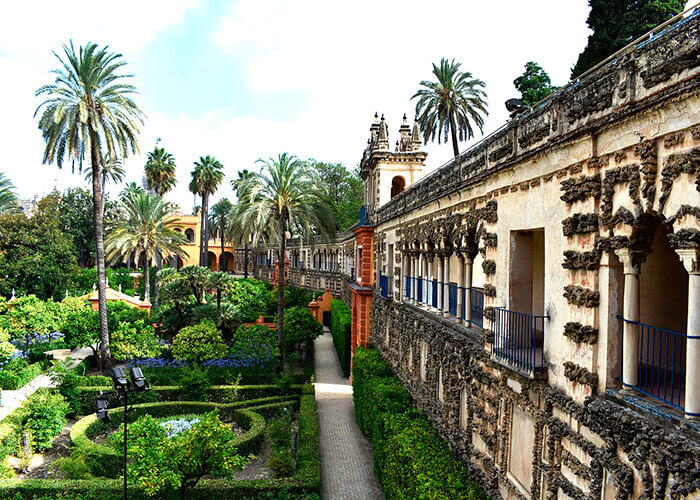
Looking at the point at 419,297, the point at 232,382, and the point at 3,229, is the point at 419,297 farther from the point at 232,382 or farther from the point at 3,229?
the point at 3,229

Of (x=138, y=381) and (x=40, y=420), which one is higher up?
(x=138, y=381)

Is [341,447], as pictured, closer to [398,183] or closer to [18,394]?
[398,183]

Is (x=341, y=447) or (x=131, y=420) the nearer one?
(x=341, y=447)

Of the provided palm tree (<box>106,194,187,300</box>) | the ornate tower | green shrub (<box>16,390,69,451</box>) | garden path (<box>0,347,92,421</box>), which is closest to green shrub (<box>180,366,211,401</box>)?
green shrub (<box>16,390,69,451</box>)

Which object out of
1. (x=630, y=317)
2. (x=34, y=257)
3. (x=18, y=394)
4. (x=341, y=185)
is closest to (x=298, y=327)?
(x=18, y=394)

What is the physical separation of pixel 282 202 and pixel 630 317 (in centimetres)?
2104

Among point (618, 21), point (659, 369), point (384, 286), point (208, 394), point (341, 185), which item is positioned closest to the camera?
point (659, 369)

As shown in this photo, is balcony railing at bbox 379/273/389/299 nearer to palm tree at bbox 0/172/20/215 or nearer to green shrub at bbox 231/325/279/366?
green shrub at bbox 231/325/279/366

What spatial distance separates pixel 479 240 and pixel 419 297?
546 cm

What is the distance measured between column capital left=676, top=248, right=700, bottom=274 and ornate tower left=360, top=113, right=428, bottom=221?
19.0 meters

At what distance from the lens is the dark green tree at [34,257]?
41.4m

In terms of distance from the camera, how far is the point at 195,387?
22.4 meters

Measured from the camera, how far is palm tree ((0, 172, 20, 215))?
54062mm

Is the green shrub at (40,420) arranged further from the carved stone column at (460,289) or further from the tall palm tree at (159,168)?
the tall palm tree at (159,168)
